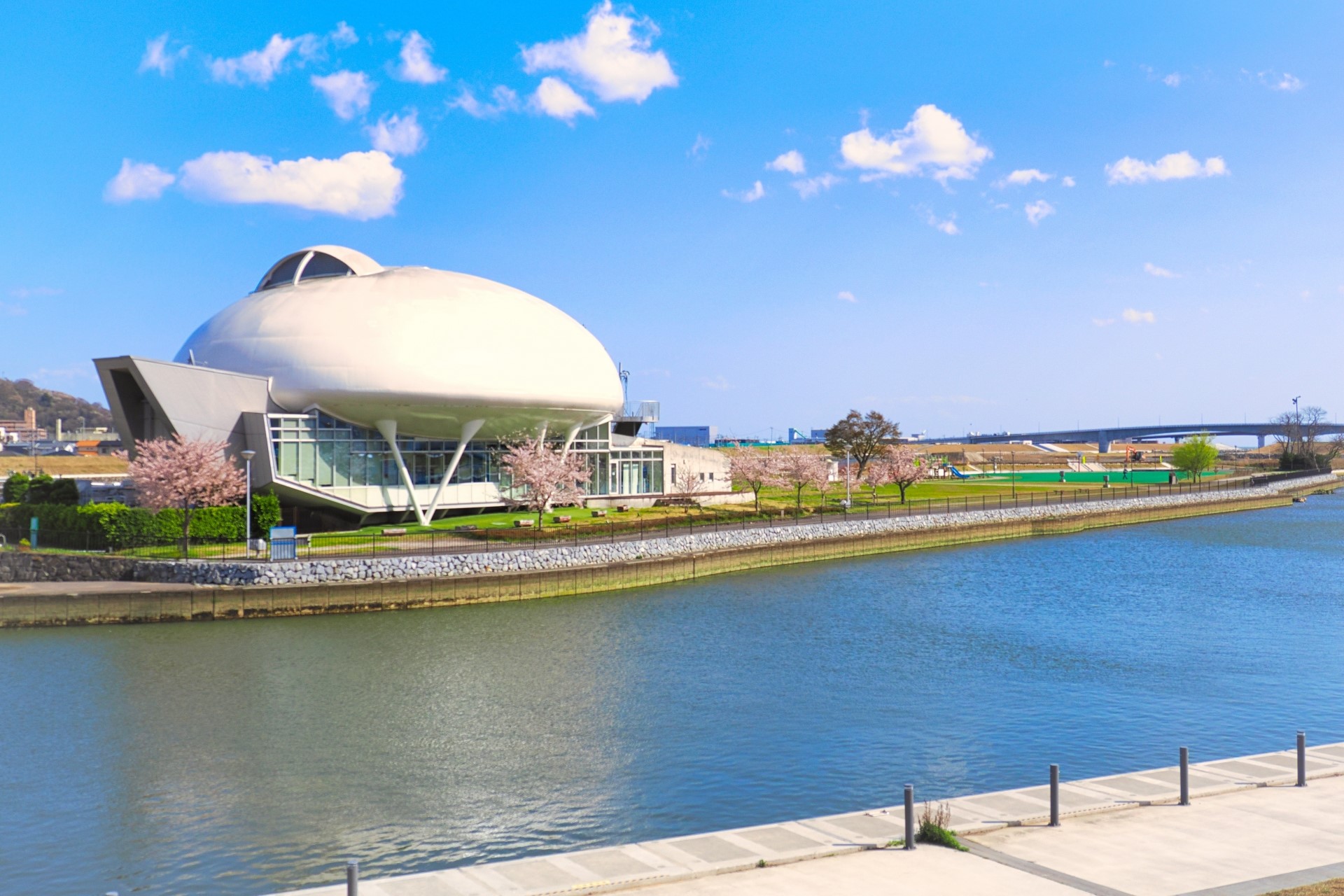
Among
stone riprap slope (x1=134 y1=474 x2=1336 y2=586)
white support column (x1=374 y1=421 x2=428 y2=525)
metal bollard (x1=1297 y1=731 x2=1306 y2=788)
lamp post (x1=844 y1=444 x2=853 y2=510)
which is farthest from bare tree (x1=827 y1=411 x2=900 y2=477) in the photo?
metal bollard (x1=1297 y1=731 x2=1306 y2=788)

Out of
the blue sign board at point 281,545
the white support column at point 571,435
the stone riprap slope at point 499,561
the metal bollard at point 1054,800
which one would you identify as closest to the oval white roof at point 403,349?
the white support column at point 571,435

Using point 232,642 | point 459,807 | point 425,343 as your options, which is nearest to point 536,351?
point 425,343

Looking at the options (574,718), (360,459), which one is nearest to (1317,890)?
(574,718)

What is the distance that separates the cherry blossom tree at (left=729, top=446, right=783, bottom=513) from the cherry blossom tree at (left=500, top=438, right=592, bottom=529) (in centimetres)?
1654

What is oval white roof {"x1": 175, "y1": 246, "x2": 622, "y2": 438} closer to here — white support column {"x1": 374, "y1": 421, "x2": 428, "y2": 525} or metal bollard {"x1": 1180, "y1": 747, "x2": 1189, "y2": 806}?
white support column {"x1": 374, "y1": 421, "x2": 428, "y2": 525}

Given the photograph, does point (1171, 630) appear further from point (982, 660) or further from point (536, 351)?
point (536, 351)

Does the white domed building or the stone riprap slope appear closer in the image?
the stone riprap slope

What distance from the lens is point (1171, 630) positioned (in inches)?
1359

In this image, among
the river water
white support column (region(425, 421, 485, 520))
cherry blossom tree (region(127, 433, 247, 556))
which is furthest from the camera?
white support column (region(425, 421, 485, 520))

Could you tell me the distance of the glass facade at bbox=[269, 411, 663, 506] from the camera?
53.3 meters

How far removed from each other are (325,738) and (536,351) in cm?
3958

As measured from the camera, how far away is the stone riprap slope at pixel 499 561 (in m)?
38.7

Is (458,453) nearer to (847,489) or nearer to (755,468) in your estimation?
(755,468)

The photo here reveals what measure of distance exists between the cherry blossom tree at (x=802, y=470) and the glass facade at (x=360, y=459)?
15846 mm
